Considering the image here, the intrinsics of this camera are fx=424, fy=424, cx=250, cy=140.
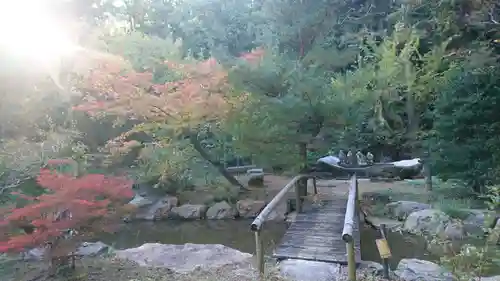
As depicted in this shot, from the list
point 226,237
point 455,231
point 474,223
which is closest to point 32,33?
point 226,237

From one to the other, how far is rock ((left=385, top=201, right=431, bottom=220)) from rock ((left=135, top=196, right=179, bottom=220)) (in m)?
4.04

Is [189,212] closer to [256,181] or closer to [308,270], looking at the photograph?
[256,181]

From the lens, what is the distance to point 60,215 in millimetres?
4328

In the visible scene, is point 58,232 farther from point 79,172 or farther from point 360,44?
point 360,44

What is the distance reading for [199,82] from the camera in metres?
7.03

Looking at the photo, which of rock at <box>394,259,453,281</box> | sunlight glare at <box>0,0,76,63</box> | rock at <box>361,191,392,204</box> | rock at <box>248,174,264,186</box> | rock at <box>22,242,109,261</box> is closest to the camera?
rock at <box>394,259,453,281</box>

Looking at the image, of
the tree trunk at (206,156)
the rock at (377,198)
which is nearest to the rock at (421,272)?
the rock at (377,198)

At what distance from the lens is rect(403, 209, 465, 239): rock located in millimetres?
5715

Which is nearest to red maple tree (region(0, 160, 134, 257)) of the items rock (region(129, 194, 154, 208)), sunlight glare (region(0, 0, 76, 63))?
sunlight glare (region(0, 0, 76, 63))

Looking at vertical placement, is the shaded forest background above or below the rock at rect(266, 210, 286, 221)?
above

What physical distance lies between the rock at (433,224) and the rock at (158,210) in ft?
14.2

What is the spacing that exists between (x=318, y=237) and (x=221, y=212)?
11.1ft

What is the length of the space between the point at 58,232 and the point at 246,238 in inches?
126

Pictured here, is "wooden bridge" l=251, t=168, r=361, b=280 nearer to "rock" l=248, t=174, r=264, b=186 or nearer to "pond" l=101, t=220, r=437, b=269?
"pond" l=101, t=220, r=437, b=269
